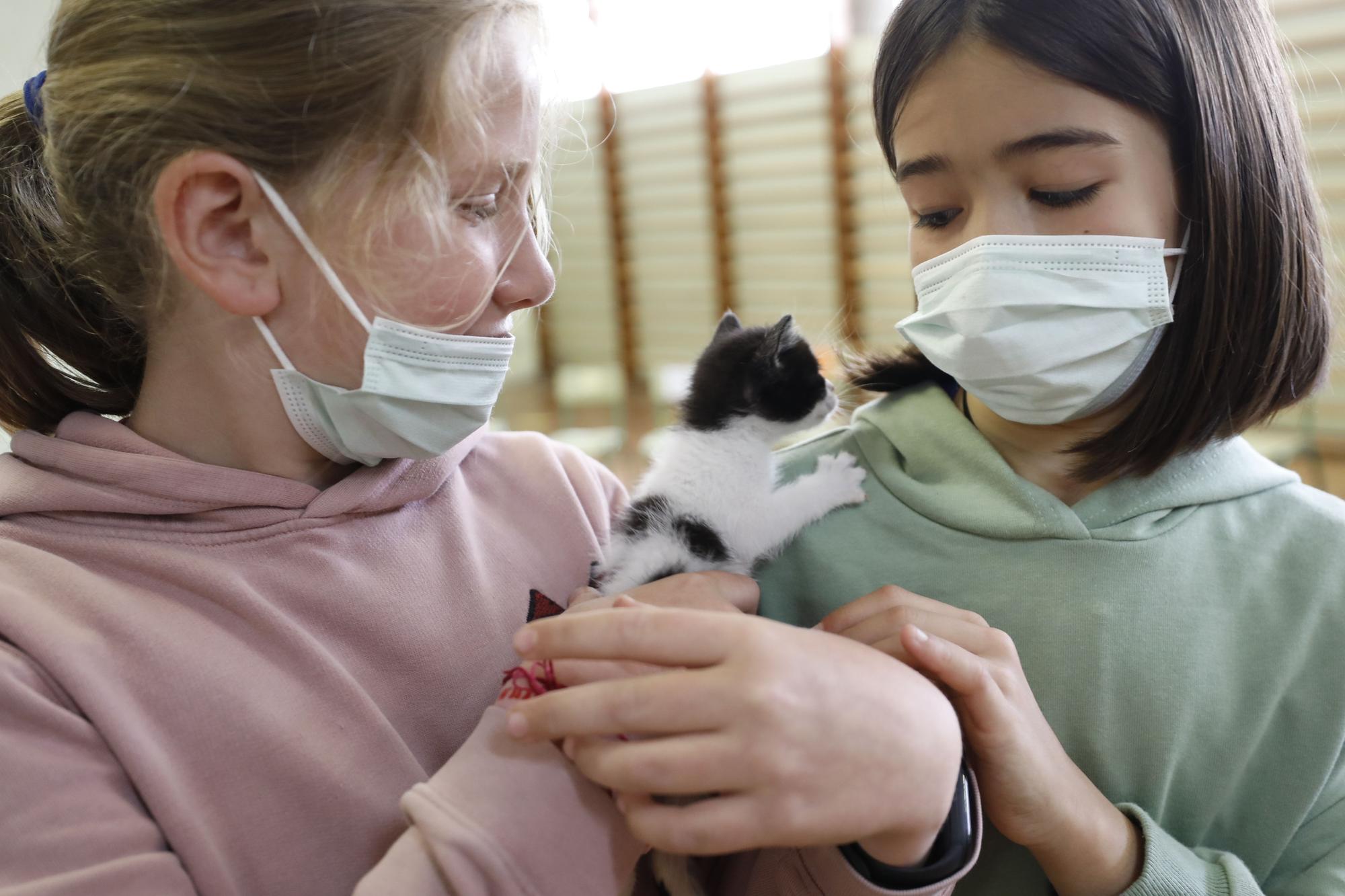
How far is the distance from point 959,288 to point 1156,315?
248 mm

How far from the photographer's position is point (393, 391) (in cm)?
100

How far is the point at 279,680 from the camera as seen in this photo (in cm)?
95

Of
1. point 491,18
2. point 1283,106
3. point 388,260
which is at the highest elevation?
point 491,18

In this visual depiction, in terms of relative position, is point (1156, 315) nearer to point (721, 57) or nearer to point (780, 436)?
point (780, 436)

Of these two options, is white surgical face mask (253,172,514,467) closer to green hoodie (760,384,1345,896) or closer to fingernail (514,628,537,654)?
fingernail (514,628,537,654)

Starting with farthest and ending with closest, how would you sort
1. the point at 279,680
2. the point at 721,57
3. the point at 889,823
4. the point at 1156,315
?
the point at 721,57
the point at 1156,315
the point at 279,680
the point at 889,823

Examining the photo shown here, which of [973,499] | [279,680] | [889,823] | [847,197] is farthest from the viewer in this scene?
[847,197]

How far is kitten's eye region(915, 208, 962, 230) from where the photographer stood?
115cm

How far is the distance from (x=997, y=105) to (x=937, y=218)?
0.58ft

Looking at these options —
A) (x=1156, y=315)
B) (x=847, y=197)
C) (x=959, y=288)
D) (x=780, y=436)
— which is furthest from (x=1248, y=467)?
(x=847, y=197)

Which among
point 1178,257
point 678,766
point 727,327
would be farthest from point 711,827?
point 727,327

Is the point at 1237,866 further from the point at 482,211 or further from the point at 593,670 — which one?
the point at 482,211

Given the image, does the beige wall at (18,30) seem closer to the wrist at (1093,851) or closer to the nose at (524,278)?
the nose at (524,278)

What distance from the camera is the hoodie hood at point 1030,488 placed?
1.13 meters
